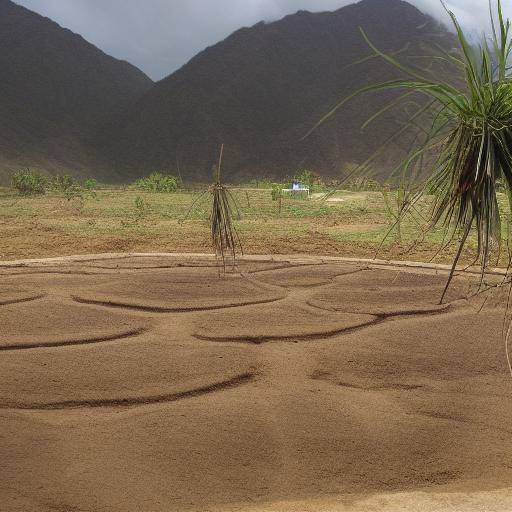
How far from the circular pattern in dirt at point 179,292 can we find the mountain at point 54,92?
30100mm

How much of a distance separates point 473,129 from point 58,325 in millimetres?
3879

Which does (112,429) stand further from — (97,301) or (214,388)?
(97,301)

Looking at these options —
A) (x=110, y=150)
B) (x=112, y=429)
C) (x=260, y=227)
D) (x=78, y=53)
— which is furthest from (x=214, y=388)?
(x=78, y=53)

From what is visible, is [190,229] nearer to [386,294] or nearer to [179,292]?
[179,292]

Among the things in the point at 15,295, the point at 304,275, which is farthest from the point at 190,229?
the point at 15,295

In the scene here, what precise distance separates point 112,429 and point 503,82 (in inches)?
99.1

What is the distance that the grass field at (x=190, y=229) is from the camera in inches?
382

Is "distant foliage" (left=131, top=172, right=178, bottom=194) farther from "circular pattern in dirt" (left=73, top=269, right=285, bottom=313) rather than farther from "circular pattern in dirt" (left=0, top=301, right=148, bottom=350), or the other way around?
"circular pattern in dirt" (left=0, top=301, right=148, bottom=350)

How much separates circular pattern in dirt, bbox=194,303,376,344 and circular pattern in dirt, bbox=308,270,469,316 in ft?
0.90

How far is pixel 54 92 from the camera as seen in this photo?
4900 centimetres

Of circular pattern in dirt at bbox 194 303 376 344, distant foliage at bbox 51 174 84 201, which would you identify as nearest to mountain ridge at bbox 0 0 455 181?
distant foliage at bbox 51 174 84 201

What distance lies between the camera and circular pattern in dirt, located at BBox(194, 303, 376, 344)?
4.97 meters

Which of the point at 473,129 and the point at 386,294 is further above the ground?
the point at 473,129

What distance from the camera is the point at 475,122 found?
7.31 ft
